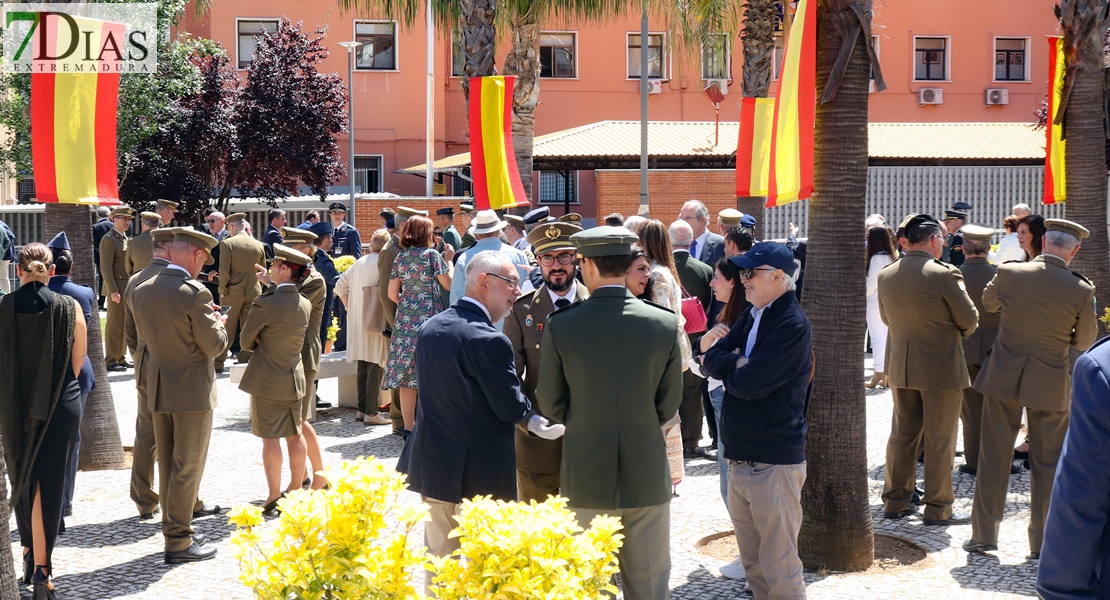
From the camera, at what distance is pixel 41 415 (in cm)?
605

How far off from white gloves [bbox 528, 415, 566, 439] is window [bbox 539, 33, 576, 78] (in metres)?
33.7

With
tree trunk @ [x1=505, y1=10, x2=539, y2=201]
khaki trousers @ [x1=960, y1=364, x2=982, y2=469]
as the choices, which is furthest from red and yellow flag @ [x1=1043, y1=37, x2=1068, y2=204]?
tree trunk @ [x1=505, y1=10, x2=539, y2=201]

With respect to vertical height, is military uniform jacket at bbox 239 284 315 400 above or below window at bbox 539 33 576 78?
below

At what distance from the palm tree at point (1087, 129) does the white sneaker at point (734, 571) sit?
5.28 metres

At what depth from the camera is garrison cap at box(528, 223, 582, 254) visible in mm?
6082

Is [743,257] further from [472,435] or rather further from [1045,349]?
[1045,349]

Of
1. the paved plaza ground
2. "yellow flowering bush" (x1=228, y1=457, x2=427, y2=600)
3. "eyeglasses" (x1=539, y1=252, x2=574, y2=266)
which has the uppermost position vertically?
"eyeglasses" (x1=539, y1=252, x2=574, y2=266)

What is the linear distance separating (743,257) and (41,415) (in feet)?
12.4

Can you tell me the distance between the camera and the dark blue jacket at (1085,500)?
2.91 meters

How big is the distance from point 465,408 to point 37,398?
254cm

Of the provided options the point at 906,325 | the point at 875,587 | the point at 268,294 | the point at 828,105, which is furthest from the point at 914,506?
the point at 268,294

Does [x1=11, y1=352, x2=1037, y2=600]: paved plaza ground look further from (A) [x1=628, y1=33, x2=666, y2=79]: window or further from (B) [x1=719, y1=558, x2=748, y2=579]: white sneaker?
(A) [x1=628, y1=33, x2=666, y2=79]: window

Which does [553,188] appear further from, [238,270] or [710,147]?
[238,270]

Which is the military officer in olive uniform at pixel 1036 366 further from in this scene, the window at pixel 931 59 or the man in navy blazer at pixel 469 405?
the window at pixel 931 59
